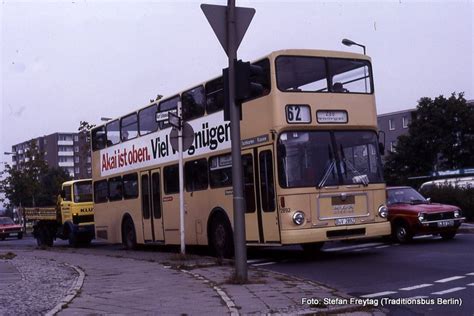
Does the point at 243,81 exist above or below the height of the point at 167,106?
below

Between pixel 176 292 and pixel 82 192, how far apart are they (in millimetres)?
17526

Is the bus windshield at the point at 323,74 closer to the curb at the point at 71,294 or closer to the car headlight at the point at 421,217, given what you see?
the car headlight at the point at 421,217

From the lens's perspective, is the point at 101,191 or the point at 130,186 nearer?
the point at 130,186

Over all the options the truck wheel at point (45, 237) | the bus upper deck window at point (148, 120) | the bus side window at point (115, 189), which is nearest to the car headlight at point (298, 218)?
the bus upper deck window at point (148, 120)

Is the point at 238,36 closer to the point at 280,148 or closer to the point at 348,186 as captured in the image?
the point at 280,148

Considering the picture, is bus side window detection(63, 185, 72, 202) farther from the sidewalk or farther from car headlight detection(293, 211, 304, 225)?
car headlight detection(293, 211, 304, 225)

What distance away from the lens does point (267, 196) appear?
47.5ft

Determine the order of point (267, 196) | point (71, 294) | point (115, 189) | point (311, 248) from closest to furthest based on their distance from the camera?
point (71, 294) < point (267, 196) < point (311, 248) < point (115, 189)

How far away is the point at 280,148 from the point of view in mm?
14031

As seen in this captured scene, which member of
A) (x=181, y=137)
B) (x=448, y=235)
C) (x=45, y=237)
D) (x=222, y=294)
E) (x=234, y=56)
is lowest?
(x=222, y=294)

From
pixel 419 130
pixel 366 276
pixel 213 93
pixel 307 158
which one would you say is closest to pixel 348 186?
pixel 307 158

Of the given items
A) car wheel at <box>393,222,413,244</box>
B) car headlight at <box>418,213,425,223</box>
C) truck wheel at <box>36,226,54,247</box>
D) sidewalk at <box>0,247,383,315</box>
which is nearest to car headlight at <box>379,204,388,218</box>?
sidewalk at <box>0,247,383,315</box>

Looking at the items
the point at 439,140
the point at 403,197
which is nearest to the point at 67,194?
the point at 403,197

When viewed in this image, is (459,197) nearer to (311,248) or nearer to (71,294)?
(311,248)
